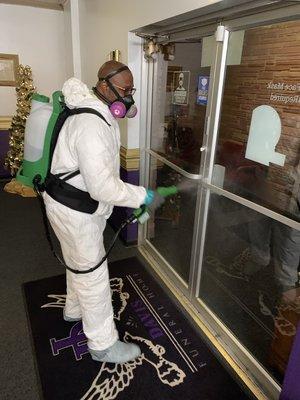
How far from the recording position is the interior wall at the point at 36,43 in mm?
4125

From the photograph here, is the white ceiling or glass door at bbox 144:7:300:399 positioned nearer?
glass door at bbox 144:7:300:399

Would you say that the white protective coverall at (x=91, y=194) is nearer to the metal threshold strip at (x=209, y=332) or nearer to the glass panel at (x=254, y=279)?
the metal threshold strip at (x=209, y=332)

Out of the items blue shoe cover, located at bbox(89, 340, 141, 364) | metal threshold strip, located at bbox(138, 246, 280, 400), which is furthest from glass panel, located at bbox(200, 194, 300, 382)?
blue shoe cover, located at bbox(89, 340, 141, 364)

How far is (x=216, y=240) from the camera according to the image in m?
2.70

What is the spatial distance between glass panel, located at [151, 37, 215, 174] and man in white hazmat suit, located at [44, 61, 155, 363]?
Result: 58 centimetres

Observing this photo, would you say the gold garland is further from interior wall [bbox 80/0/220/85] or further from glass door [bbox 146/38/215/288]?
glass door [bbox 146/38/215/288]

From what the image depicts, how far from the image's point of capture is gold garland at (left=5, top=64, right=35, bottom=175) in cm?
402

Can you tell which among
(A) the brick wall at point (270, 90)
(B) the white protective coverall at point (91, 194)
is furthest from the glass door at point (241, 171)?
(B) the white protective coverall at point (91, 194)

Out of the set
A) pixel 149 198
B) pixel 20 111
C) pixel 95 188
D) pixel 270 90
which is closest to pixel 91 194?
pixel 95 188

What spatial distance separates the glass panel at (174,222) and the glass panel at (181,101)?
22 cm

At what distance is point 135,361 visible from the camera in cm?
176

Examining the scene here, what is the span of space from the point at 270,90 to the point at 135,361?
5.74 ft

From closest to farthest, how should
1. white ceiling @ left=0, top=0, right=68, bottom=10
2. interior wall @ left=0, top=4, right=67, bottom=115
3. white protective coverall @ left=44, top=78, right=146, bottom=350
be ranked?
1. white protective coverall @ left=44, top=78, right=146, bottom=350
2. white ceiling @ left=0, top=0, right=68, bottom=10
3. interior wall @ left=0, top=4, right=67, bottom=115

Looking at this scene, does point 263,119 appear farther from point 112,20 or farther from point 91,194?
point 112,20
